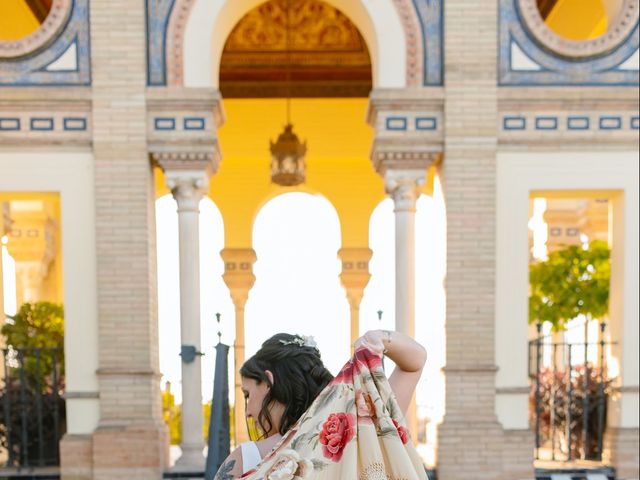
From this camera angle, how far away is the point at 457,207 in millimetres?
7281

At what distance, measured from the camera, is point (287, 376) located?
6.40ft

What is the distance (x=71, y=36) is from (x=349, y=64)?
4717mm

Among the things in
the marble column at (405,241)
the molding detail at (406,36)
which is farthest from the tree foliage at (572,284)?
the molding detail at (406,36)

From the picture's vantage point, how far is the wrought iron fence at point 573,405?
7.56 m

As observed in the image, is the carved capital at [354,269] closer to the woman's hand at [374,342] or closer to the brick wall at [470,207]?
the brick wall at [470,207]

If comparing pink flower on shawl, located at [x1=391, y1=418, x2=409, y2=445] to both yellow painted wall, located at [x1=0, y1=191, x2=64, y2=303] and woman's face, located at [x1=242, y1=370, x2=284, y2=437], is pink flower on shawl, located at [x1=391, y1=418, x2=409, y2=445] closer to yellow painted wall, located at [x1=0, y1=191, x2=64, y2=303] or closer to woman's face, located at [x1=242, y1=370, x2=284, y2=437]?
woman's face, located at [x1=242, y1=370, x2=284, y2=437]

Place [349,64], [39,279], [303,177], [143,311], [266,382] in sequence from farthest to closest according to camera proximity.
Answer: [39,279] → [349,64] → [303,177] → [143,311] → [266,382]

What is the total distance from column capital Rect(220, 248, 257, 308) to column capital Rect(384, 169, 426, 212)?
5.14m

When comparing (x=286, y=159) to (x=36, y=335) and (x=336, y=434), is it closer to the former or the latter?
(x=36, y=335)

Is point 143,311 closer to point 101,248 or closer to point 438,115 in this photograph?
point 101,248

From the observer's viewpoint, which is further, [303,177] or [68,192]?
[303,177]

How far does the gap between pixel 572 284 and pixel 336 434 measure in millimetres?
6776

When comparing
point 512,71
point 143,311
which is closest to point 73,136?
point 143,311

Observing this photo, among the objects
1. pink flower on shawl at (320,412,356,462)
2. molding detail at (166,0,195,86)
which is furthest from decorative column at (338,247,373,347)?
pink flower on shawl at (320,412,356,462)
